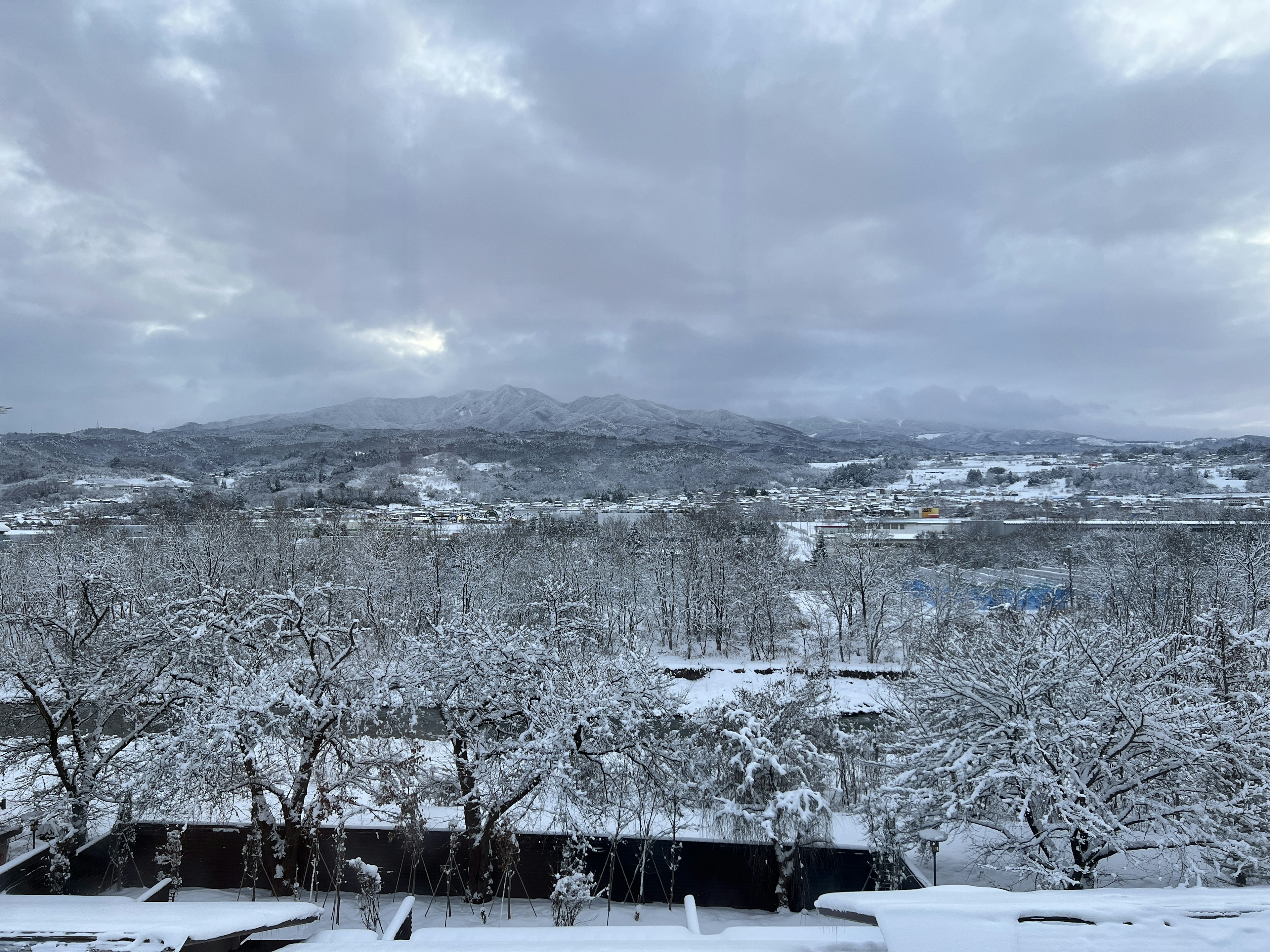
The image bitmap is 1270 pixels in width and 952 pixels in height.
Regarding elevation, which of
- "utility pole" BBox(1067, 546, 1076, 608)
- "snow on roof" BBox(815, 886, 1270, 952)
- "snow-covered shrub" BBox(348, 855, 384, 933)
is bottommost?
"utility pole" BBox(1067, 546, 1076, 608)

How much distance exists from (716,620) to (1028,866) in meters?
31.2

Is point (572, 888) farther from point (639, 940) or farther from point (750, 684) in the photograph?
point (750, 684)

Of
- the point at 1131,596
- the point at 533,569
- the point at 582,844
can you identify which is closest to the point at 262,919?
the point at 582,844

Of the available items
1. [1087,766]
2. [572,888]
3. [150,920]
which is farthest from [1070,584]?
[150,920]

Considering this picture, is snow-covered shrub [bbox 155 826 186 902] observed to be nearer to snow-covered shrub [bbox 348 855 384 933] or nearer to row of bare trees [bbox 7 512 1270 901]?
row of bare trees [bbox 7 512 1270 901]

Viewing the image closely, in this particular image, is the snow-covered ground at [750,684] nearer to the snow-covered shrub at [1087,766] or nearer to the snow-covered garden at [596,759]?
the snow-covered garden at [596,759]

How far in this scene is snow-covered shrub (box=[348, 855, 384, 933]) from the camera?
9320 millimetres

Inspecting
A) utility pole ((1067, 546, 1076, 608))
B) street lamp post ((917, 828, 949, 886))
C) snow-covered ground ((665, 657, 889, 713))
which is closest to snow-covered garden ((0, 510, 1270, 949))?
street lamp post ((917, 828, 949, 886))

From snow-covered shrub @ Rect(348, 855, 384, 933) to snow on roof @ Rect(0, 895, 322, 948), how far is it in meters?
5.35

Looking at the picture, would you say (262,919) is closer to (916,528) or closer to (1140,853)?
(1140,853)

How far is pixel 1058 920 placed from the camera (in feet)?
12.0

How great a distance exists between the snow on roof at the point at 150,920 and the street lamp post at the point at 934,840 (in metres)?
9.74

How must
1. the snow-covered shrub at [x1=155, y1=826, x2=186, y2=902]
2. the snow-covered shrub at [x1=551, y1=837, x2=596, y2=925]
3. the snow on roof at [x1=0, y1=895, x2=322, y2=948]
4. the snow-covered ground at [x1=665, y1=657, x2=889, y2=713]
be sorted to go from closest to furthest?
the snow on roof at [x1=0, y1=895, x2=322, y2=948]
the snow-covered shrub at [x1=551, y1=837, x2=596, y2=925]
the snow-covered shrub at [x1=155, y1=826, x2=186, y2=902]
the snow-covered ground at [x1=665, y1=657, x2=889, y2=713]

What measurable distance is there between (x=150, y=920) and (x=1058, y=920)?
19.5 ft
